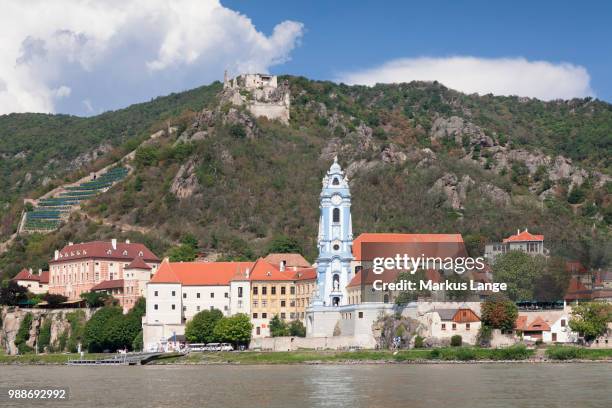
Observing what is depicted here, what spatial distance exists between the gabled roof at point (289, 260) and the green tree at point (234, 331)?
16.5 meters

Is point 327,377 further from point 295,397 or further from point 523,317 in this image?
point 523,317

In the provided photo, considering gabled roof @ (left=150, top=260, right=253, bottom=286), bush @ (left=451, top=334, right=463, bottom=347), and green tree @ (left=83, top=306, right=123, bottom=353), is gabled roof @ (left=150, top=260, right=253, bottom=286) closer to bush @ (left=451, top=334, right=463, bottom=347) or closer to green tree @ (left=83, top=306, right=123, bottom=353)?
green tree @ (left=83, top=306, right=123, bottom=353)

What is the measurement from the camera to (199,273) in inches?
5394

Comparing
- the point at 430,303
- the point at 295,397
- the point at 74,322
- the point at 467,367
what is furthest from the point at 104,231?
the point at 295,397

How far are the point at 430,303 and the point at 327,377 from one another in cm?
2716

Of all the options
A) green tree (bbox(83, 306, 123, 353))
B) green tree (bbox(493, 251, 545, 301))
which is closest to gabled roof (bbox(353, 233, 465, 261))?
green tree (bbox(493, 251, 545, 301))

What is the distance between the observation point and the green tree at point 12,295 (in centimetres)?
14625

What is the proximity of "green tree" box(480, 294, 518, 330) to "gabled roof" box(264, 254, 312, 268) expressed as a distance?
33413 mm

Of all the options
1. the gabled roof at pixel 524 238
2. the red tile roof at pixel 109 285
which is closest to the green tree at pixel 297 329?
the red tile roof at pixel 109 285

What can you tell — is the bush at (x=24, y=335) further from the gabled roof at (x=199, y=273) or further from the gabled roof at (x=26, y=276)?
the gabled roof at (x=26, y=276)

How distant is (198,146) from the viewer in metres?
189

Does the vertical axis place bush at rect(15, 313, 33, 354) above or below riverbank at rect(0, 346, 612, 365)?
above

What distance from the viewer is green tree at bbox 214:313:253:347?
124m

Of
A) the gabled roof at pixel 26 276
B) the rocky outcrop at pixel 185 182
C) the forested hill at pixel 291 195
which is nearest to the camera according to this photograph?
the gabled roof at pixel 26 276
